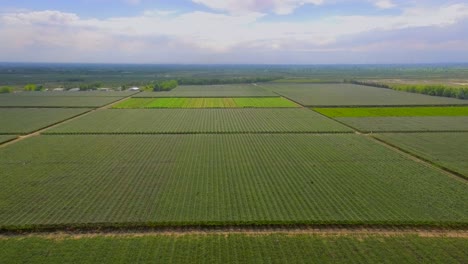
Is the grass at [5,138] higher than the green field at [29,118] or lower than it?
lower

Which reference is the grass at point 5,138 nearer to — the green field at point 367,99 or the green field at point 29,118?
the green field at point 29,118

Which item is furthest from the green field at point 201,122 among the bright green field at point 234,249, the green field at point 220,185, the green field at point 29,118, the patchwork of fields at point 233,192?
the bright green field at point 234,249

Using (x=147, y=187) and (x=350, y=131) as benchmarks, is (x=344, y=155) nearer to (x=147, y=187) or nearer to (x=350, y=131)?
(x=350, y=131)

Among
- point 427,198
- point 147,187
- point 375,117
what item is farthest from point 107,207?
point 375,117

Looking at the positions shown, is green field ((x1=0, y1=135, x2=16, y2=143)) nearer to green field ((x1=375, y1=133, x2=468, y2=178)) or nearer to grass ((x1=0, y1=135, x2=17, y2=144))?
grass ((x1=0, y1=135, x2=17, y2=144))

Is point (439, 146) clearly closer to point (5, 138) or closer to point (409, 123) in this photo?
point (409, 123)

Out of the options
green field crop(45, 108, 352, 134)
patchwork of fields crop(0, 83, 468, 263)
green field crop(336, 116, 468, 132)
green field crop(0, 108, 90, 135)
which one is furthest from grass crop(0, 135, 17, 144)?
green field crop(336, 116, 468, 132)

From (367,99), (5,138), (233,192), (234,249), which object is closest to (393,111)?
(367,99)
